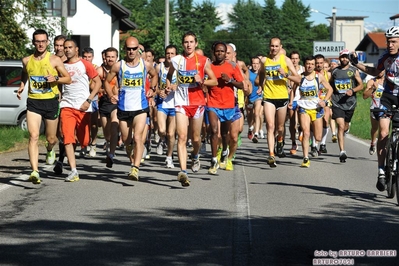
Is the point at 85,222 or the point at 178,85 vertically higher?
the point at 178,85

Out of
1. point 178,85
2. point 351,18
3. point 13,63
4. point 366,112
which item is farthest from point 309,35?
point 178,85

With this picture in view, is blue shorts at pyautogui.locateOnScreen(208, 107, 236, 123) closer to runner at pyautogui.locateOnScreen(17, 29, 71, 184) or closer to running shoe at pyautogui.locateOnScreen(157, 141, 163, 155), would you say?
runner at pyautogui.locateOnScreen(17, 29, 71, 184)

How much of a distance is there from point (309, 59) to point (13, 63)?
8746 mm

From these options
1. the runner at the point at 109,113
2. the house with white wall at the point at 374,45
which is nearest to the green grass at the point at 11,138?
the runner at the point at 109,113

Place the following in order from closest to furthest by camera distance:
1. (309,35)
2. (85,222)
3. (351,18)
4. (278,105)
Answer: (85,222), (278,105), (309,35), (351,18)

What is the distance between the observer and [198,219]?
9.68m

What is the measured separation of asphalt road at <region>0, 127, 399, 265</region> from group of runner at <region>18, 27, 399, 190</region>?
1.74 feet

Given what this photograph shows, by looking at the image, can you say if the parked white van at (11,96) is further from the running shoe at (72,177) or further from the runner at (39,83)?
the runner at (39,83)

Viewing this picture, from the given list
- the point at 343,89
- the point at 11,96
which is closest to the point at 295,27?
the point at 11,96

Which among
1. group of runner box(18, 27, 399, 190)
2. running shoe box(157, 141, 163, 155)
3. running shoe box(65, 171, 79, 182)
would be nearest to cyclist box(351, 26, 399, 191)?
group of runner box(18, 27, 399, 190)

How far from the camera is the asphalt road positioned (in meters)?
7.64

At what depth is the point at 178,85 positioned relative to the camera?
13.2m

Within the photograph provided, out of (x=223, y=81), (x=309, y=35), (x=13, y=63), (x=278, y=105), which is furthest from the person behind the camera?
(x=309, y=35)

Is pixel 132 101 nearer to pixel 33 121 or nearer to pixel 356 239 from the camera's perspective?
pixel 33 121
